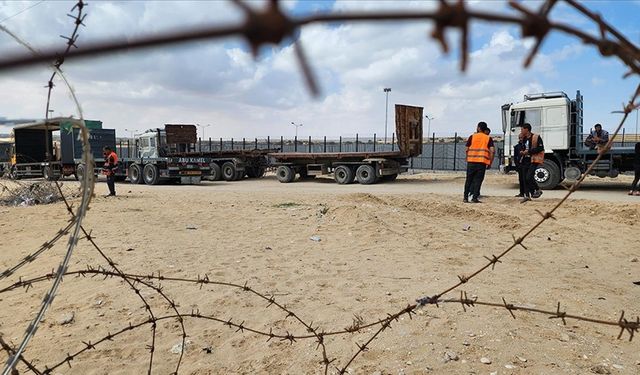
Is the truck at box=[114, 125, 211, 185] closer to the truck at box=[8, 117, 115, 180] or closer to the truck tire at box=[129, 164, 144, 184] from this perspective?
the truck tire at box=[129, 164, 144, 184]

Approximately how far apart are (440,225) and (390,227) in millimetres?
940

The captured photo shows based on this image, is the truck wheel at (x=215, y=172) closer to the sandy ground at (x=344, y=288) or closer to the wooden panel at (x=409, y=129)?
the wooden panel at (x=409, y=129)

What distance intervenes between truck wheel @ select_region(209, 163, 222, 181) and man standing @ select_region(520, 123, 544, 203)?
13608mm

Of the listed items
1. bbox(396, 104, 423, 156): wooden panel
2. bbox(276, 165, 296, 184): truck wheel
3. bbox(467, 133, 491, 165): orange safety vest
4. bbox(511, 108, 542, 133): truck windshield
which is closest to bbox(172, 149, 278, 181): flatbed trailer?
bbox(276, 165, 296, 184): truck wheel

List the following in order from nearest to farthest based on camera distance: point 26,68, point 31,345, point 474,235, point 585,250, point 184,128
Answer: point 26,68 → point 31,345 → point 585,250 → point 474,235 → point 184,128

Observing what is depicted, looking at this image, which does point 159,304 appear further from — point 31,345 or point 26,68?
point 26,68

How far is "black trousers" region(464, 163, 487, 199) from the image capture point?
10125 millimetres

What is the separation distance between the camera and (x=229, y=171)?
20.9 m

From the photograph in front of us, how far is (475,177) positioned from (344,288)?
22.5ft

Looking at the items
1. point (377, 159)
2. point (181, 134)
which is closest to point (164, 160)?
point (181, 134)

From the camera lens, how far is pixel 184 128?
67.9 ft

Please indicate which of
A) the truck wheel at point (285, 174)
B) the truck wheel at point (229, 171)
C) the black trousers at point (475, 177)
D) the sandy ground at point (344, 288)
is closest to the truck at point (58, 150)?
the truck wheel at point (229, 171)

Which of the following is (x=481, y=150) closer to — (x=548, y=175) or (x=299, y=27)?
(x=548, y=175)

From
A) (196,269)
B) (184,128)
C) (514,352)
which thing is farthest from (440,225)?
(184,128)
